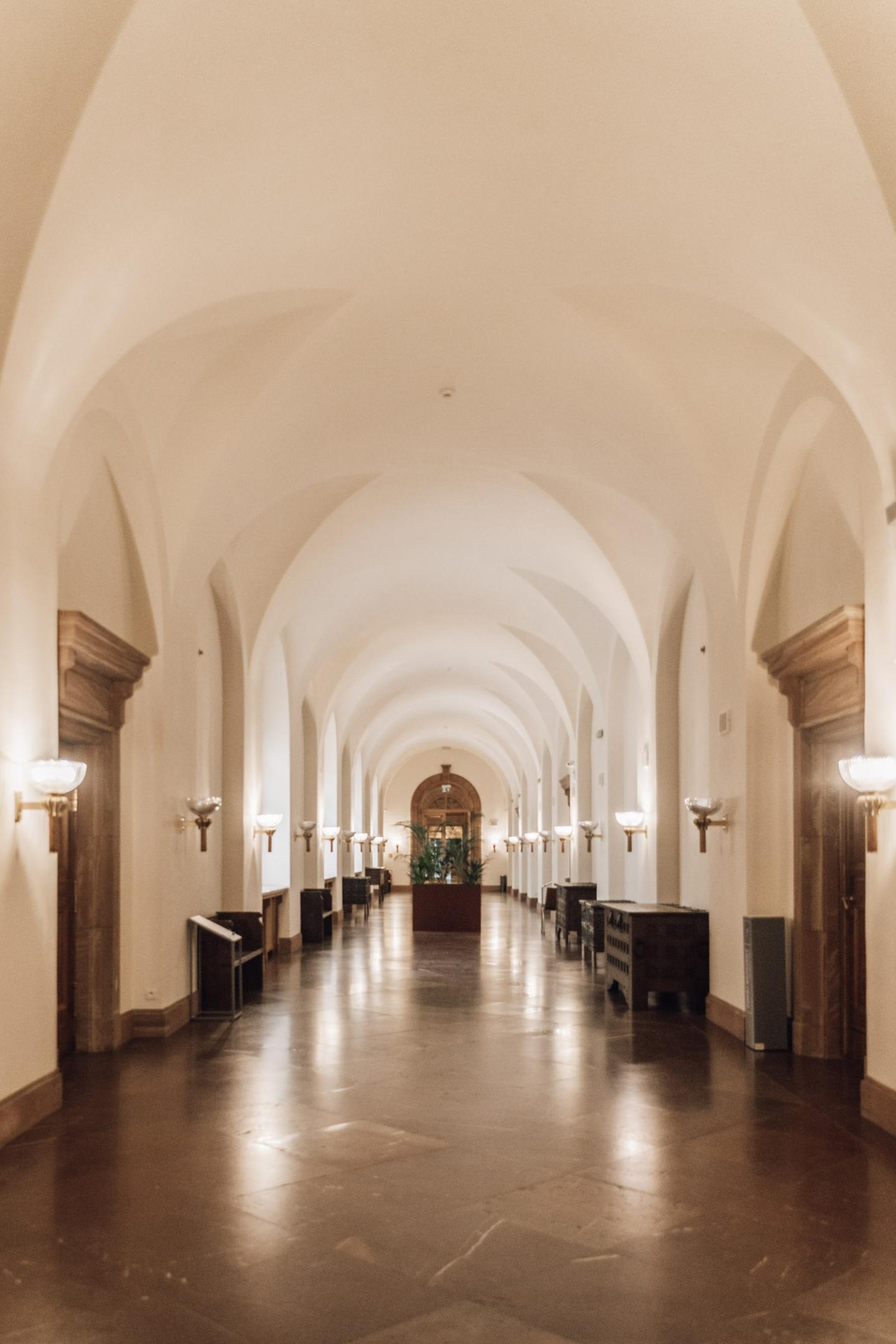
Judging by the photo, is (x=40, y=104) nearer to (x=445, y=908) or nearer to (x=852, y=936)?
(x=852, y=936)

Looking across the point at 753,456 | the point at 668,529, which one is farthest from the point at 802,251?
the point at 668,529

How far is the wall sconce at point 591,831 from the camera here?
52.3 ft

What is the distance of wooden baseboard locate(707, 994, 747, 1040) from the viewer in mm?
8359

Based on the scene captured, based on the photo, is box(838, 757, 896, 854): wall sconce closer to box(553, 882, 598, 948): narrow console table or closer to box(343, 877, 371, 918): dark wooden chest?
box(553, 882, 598, 948): narrow console table

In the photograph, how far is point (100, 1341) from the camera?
3.33 metres

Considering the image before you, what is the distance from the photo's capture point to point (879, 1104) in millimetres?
5809

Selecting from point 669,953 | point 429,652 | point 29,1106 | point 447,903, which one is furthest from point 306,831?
point 29,1106

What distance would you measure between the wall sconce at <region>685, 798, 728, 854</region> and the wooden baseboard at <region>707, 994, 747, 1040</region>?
1.16m

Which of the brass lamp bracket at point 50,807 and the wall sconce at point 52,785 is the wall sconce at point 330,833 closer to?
the brass lamp bracket at point 50,807

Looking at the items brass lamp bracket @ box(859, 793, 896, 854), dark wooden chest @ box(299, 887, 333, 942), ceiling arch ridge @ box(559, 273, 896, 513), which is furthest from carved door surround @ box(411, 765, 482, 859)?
brass lamp bracket @ box(859, 793, 896, 854)

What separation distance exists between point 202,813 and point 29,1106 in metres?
4.04

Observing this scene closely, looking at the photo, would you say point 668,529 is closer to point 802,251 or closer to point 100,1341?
point 802,251

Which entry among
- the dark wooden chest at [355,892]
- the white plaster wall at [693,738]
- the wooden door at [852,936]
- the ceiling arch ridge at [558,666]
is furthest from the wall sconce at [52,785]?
the dark wooden chest at [355,892]

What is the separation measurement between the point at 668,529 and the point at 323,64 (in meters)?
5.67
